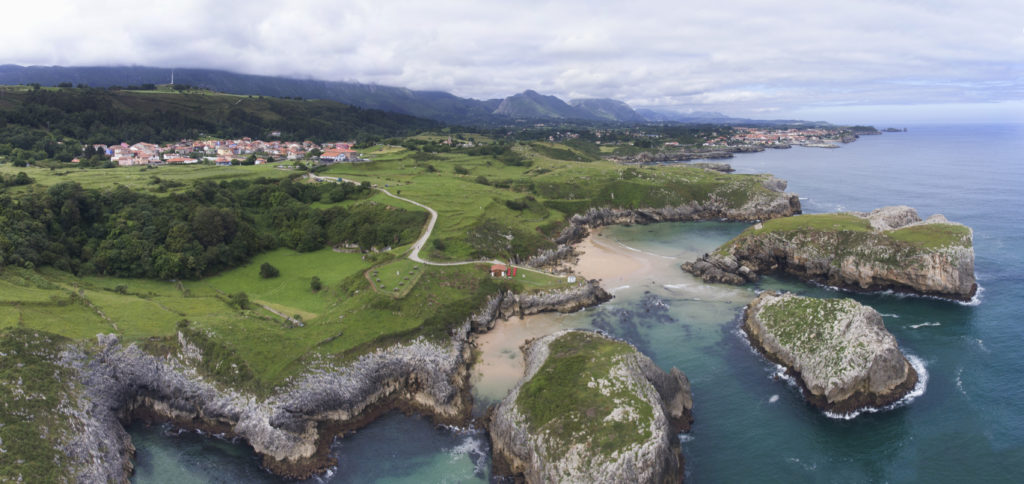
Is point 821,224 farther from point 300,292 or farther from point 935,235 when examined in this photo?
point 300,292

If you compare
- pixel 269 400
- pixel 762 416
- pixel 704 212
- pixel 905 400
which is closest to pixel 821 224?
pixel 905 400

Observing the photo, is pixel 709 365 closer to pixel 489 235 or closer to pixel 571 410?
pixel 571 410

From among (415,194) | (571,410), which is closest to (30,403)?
(571,410)

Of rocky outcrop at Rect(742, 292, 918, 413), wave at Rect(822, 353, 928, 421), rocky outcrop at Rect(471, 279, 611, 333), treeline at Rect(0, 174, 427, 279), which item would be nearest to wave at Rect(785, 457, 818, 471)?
wave at Rect(822, 353, 928, 421)

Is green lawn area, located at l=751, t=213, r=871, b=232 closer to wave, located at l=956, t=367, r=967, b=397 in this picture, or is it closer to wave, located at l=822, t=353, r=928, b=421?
wave, located at l=956, t=367, r=967, b=397

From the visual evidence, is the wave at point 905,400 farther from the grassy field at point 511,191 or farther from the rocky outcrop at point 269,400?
the grassy field at point 511,191

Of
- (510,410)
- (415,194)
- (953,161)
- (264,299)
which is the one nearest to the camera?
(510,410)
